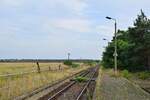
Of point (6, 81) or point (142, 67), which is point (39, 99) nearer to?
point (6, 81)

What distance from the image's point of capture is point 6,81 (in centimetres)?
2816

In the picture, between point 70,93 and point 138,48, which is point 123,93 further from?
point 138,48

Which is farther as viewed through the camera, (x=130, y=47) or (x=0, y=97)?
(x=130, y=47)

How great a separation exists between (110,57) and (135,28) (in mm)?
17959

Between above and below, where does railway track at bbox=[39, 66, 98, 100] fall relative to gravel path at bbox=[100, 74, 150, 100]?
below

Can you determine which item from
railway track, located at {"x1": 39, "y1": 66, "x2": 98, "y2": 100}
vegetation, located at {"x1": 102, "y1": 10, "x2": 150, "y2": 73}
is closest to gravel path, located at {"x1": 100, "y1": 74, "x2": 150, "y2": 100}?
railway track, located at {"x1": 39, "y1": 66, "x2": 98, "y2": 100}

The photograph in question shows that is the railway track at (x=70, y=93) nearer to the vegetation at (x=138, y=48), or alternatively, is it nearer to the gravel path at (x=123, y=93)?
the gravel path at (x=123, y=93)

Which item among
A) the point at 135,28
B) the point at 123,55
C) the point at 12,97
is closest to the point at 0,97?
the point at 12,97

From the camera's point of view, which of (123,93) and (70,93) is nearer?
(123,93)

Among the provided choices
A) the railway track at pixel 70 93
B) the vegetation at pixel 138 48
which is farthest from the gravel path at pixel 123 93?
the vegetation at pixel 138 48

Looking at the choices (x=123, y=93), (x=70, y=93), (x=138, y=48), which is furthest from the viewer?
(x=138, y=48)

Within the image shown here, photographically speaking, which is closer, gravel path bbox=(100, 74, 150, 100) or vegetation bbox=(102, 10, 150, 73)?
gravel path bbox=(100, 74, 150, 100)

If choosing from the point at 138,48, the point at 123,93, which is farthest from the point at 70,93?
the point at 138,48

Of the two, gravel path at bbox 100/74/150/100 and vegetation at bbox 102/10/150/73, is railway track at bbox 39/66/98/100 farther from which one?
vegetation at bbox 102/10/150/73
